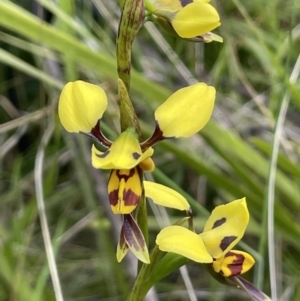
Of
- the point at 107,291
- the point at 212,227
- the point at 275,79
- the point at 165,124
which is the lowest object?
the point at 107,291

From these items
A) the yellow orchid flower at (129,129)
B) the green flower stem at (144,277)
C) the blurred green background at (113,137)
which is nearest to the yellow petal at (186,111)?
the yellow orchid flower at (129,129)

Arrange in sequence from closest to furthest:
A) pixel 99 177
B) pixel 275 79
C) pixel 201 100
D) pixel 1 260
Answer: pixel 201 100 → pixel 1 260 → pixel 99 177 → pixel 275 79

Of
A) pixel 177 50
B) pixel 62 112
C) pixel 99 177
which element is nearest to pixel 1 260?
pixel 99 177

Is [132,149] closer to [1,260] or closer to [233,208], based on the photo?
[233,208]

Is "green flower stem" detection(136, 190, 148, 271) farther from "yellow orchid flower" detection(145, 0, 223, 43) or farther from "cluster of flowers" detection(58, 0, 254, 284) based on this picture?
"yellow orchid flower" detection(145, 0, 223, 43)

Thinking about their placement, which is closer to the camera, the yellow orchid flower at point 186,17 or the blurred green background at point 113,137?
the yellow orchid flower at point 186,17

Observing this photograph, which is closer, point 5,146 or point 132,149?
point 132,149

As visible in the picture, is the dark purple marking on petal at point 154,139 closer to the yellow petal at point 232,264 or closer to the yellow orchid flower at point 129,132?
the yellow orchid flower at point 129,132
